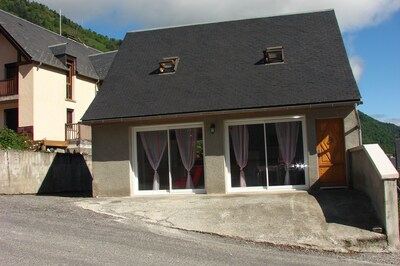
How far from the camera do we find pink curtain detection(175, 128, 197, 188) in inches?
581

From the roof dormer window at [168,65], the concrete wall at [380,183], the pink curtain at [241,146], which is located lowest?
the concrete wall at [380,183]

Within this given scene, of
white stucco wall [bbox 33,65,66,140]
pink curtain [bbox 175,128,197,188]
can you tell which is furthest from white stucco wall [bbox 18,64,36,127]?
pink curtain [bbox 175,128,197,188]

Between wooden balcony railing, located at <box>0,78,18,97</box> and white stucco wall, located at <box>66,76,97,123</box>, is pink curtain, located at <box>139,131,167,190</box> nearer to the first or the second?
wooden balcony railing, located at <box>0,78,18,97</box>

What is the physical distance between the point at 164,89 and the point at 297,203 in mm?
6299

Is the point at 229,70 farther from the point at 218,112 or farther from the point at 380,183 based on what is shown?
the point at 380,183

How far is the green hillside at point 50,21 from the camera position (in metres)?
52.5

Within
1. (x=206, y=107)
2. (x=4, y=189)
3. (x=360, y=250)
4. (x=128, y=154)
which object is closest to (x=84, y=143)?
(x=4, y=189)

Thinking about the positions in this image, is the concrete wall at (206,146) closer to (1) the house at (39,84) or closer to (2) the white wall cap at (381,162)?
(2) the white wall cap at (381,162)

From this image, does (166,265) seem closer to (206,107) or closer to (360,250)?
(360,250)

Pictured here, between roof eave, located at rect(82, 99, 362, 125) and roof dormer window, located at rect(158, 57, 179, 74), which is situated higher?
roof dormer window, located at rect(158, 57, 179, 74)

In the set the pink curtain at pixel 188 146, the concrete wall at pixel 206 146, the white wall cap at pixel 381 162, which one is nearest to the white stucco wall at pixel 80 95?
the concrete wall at pixel 206 146

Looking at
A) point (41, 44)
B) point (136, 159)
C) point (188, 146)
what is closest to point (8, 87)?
point (41, 44)

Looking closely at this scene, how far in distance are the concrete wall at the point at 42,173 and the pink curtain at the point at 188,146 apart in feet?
20.9

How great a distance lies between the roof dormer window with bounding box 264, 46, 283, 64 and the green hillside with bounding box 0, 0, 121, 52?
38376 millimetres
